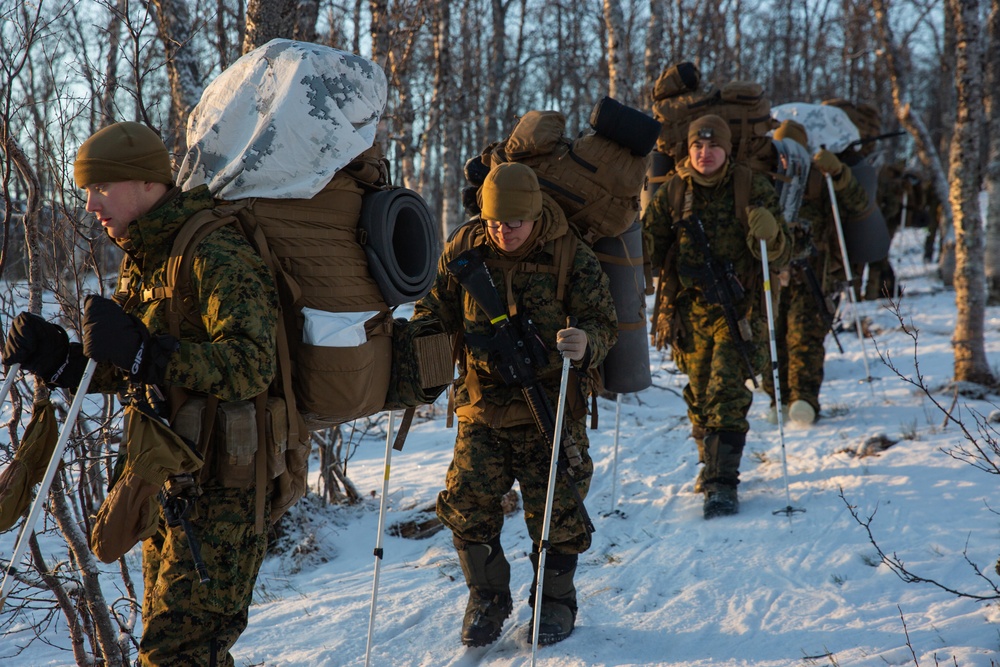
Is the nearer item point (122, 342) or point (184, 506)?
point (122, 342)

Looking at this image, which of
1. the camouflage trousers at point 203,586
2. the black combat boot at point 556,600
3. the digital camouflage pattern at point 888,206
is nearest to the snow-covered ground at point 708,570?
the black combat boot at point 556,600

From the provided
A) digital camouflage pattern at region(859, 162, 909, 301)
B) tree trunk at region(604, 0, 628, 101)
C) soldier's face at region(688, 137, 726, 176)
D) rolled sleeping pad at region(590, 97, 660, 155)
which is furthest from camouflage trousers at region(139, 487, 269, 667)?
digital camouflage pattern at region(859, 162, 909, 301)

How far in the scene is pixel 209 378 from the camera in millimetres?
2348

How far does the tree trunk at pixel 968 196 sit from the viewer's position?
697 centimetres

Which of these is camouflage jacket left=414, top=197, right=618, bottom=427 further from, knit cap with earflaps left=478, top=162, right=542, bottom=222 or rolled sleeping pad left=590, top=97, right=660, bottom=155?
rolled sleeping pad left=590, top=97, right=660, bottom=155

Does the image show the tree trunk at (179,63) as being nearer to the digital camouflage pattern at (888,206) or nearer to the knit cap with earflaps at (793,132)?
the knit cap with earflaps at (793,132)

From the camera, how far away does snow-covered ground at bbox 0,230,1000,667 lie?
12.4ft

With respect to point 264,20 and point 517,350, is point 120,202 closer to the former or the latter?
point 517,350

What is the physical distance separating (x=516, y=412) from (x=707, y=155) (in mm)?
2743

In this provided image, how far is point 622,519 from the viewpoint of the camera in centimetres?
573

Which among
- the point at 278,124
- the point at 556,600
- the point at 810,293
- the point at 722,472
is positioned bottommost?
the point at 556,600

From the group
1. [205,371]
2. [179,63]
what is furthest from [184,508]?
[179,63]

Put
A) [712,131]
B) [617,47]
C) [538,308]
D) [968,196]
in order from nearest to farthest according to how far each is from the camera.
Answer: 1. [538,308]
2. [712,131]
3. [968,196]
4. [617,47]

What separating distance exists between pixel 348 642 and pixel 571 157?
2805 mm
